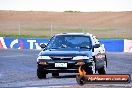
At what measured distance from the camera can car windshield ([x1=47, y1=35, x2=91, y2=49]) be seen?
2188 centimetres

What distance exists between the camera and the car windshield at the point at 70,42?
71.8 feet

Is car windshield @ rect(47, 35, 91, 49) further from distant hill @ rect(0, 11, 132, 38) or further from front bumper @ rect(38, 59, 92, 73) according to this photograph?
distant hill @ rect(0, 11, 132, 38)

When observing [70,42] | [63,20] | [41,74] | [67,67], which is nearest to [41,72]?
[41,74]

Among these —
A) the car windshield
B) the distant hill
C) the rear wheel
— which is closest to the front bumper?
the rear wheel

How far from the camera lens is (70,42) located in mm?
22047

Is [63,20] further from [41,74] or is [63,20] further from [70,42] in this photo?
[41,74]

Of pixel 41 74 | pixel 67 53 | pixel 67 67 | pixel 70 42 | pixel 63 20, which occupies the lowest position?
pixel 41 74

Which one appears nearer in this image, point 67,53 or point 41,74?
point 67,53

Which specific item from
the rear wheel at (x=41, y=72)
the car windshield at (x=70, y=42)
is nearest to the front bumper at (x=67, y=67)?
the rear wheel at (x=41, y=72)

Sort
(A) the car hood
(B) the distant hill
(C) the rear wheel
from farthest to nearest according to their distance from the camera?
1. (B) the distant hill
2. (C) the rear wheel
3. (A) the car hood

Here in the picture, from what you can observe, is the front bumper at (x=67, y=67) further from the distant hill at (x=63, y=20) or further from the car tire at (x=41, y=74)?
the distant hill at (x=63, y=20)

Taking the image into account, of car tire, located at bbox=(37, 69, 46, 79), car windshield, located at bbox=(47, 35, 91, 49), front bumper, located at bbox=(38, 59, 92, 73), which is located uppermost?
car windshield, located at bbox=(47, 35, 91, 49)

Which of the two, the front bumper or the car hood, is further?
the car hood

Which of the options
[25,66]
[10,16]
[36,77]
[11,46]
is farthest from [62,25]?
[36,77]
